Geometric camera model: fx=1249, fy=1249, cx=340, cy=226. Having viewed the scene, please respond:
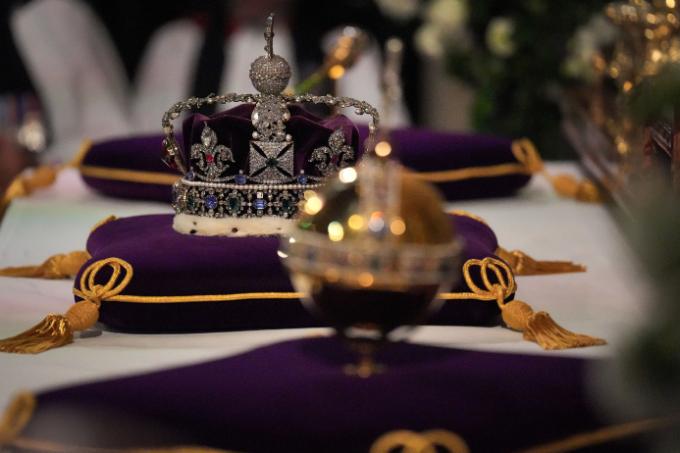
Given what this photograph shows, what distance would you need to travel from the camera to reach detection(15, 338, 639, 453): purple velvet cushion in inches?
38.1

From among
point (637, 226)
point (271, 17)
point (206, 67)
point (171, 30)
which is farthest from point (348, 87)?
point (637, 226)

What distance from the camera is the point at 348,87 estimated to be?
3.81 m

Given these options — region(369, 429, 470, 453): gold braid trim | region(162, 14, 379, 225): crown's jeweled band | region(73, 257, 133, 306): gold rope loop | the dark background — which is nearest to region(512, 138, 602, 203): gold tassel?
region(162, 14, 379, 225): crown's jeweled band

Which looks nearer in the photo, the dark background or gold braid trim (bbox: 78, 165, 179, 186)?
gold braid trim (bbox: 78, 165, 179, 186)

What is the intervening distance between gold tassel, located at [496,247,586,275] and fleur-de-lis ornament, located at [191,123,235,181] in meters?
0.40

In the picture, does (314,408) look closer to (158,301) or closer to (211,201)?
(158,301)

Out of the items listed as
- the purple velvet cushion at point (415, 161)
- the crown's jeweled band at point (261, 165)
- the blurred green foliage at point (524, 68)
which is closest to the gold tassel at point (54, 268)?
the crown's jeweled band at point (261, 165)

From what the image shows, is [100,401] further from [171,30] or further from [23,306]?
[171,30]

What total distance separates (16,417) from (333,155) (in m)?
0.63

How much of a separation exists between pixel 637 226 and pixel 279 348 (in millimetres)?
477

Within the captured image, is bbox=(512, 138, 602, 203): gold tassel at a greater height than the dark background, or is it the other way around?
A: the dark background

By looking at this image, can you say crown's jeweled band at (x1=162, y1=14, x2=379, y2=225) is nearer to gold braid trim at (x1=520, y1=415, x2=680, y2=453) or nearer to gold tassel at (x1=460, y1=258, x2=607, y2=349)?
gold tassel at (x1=460, y1=258, x2=607, y2=349)

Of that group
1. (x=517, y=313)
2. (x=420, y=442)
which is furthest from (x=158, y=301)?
(x=420, y=442)

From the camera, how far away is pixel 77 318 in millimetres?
1359
